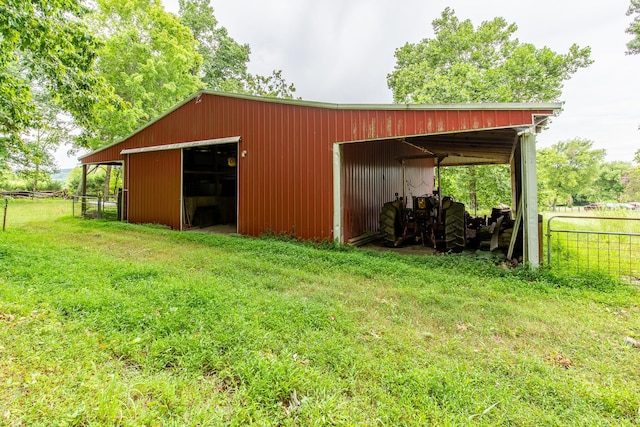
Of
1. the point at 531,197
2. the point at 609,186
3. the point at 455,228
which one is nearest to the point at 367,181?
the point at 455,228

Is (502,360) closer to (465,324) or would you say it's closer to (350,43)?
(465,324)

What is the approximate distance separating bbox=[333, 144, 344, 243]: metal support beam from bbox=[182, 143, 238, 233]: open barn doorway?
13.4ft

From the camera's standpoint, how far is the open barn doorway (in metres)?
9.73

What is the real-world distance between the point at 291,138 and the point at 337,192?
1.74 m

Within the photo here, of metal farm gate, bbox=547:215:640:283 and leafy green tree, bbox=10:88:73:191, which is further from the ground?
leafy green tree, bbox=10:88:73:191

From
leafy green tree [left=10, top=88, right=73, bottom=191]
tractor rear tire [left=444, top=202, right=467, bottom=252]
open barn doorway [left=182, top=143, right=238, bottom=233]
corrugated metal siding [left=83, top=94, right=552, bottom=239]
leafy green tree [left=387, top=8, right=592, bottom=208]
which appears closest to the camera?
corrugated metal siding [left=83, top=94, right=552, bottom=239]

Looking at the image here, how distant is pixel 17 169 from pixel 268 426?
28.5 m

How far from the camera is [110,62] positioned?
15742mm

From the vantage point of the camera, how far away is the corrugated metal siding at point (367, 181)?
23.1 ft

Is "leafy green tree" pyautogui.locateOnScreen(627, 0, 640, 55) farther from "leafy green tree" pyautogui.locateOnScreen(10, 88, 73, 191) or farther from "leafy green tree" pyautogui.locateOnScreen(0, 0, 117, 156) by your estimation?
"leafy green tree" pyautogui.locateOnScreen(10, 88, 73, 191)

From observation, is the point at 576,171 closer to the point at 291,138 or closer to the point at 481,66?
the point at 481,66

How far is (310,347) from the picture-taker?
2.36 metres

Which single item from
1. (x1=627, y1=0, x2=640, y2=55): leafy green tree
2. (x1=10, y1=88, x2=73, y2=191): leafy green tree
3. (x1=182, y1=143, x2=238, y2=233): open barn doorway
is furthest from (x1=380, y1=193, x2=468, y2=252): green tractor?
(x1=10, y1=88, x2=73, y2=191): leafy green tree

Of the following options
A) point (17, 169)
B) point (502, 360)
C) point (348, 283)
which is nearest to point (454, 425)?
point (502, 360)
